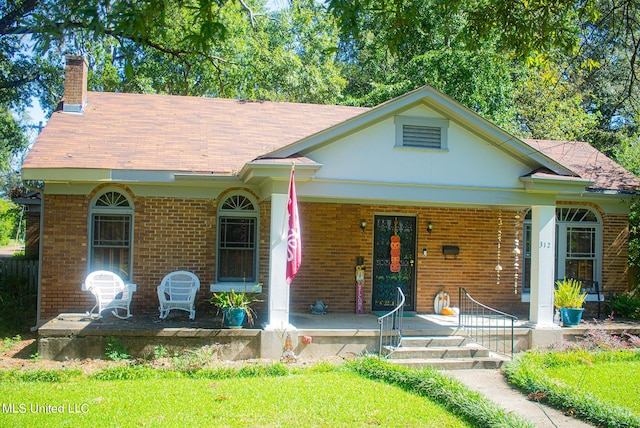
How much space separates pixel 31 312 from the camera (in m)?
13.6

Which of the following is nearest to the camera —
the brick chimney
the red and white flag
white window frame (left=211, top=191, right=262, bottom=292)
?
the red and white flag

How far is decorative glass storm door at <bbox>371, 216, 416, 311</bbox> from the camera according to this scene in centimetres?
1315

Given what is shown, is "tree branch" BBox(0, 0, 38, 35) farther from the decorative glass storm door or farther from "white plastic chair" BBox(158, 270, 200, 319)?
the decorative glass storm door

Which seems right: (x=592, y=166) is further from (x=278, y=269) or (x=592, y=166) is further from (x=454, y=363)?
(x=278, y=269)

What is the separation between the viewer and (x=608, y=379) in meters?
9.02

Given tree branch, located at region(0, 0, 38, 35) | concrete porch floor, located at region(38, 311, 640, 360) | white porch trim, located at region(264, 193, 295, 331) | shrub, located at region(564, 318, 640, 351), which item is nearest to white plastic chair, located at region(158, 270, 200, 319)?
concrete porch floor, located at region(38, 311, 640, 360)

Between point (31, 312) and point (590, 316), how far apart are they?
43.1 feet

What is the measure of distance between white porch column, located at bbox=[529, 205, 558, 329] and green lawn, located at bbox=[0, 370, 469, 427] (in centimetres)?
438

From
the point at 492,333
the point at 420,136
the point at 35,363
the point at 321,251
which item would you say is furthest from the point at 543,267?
the point at 35,363

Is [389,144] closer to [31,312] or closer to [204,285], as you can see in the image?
[204,285]

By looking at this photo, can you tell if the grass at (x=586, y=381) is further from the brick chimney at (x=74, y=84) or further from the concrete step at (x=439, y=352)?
the brick chimney at (x=74, y=84)

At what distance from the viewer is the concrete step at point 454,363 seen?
32.3 ft

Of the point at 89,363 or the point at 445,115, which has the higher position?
the point at 445,115

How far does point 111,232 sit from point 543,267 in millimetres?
8774
